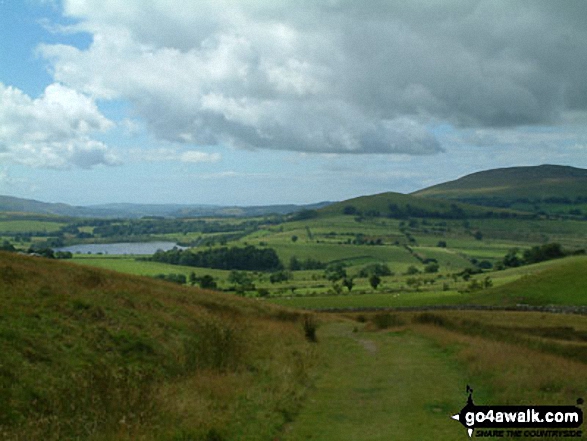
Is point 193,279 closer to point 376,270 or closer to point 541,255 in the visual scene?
point 376,270

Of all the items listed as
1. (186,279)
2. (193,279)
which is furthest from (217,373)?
(186,279)

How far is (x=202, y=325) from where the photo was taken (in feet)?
86.6

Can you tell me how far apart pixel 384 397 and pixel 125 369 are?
8413 mm

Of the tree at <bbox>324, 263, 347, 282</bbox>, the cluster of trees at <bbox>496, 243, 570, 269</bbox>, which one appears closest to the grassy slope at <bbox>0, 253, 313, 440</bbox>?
the tree at <bbox>324, 263, 347, 282</bbox>

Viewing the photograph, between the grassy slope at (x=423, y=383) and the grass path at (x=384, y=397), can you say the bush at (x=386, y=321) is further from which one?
the grass path at (x=384, y=397)

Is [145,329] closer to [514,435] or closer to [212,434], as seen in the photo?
[212,434]

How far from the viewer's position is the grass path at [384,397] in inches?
549

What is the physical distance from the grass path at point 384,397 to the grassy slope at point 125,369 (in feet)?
3.37

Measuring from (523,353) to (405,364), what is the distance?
4996 millimetres

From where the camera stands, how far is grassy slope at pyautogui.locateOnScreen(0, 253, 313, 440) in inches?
496

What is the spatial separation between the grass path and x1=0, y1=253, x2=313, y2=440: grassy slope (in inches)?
40.5

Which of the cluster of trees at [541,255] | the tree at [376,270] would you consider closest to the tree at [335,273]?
the tree at [376,270]

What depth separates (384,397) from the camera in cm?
1780

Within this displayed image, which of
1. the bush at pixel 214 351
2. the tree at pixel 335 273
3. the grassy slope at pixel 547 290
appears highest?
the bush at pixel 214 351
